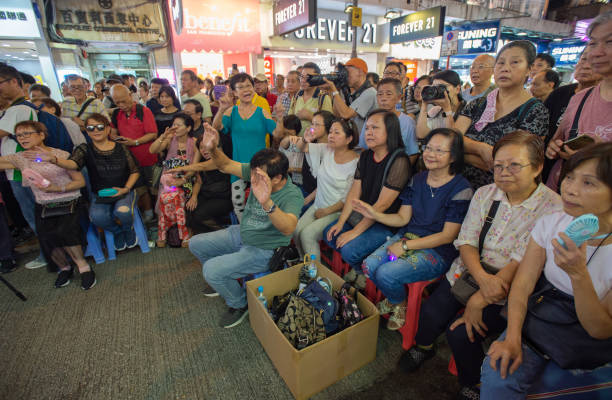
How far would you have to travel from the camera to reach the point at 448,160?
5.50 ft

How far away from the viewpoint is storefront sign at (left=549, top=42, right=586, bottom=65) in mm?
11104

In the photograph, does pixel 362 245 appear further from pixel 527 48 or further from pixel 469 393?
pixel 527 48

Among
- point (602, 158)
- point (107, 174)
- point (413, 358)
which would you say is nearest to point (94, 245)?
point (107, 174)

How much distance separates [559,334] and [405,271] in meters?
0.69

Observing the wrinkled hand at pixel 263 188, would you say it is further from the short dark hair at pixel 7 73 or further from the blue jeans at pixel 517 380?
the short dark hair at pixel 7 73

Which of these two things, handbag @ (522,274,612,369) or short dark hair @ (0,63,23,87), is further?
short dark hair @ (0,63,23,87)

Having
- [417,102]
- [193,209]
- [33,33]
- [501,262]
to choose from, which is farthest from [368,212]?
[33,33]

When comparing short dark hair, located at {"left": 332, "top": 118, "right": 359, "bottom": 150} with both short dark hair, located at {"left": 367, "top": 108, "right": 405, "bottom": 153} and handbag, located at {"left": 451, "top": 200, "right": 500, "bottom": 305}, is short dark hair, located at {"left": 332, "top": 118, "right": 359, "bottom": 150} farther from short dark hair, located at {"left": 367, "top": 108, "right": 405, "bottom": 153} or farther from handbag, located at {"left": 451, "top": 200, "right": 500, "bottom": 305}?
handbag, located at {"left": 451, "top": 200, "right": 500, "bottom": 305}

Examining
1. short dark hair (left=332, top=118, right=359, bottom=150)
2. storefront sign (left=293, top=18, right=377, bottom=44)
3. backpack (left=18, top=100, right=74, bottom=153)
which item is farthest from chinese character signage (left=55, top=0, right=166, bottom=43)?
short dark hair (left=332, top=118, right=359, bottom=150)

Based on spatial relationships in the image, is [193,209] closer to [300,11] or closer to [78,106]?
[78,106]

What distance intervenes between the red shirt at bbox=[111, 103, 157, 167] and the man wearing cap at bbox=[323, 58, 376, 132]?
2074 mm

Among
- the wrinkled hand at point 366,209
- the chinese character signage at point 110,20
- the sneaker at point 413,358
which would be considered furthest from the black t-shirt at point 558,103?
the chinese character signage at point 110,20

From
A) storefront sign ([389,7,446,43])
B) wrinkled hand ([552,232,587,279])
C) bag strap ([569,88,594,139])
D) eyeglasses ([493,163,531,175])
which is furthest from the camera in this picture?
storefront sign ([389,7,446,43])

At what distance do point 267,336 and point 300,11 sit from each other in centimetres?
671
